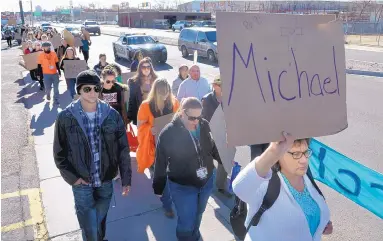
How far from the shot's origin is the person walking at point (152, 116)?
14.3ft

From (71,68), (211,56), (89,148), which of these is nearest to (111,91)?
(89,148)

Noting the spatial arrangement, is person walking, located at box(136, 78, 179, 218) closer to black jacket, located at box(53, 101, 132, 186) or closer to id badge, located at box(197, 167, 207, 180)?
id badge, located at box(197, 167, 207, 180)

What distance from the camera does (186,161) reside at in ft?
10.8

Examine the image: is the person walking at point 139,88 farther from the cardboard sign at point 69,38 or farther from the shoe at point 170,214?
the cardboard sign at point 69,38

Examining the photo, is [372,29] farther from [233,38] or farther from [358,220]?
[233,38]

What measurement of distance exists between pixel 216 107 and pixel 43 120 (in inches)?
231

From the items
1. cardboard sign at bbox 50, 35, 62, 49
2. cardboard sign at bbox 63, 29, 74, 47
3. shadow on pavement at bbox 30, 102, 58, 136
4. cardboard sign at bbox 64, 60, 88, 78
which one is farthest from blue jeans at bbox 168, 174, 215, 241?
cardboard sign at bbox 50, 35, 62, 49

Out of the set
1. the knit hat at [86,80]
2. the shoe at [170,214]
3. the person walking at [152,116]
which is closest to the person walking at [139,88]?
the person walking at [152,116]

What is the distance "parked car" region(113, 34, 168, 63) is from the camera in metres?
18.0

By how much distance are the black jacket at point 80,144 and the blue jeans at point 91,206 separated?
12 cm

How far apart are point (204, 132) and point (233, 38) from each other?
1905 mm

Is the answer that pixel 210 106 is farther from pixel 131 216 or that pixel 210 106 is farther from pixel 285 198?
pixel 285 198

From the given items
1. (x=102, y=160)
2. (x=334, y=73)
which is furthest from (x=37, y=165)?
(x=334, y=73)

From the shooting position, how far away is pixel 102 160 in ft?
10.5
